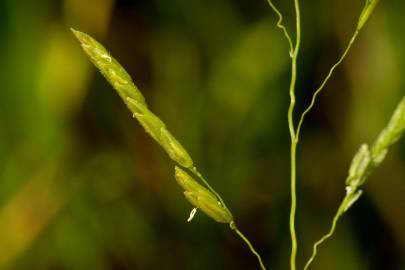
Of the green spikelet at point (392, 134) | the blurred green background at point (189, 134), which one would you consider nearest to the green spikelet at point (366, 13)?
the green spikelet at point (392, 134)

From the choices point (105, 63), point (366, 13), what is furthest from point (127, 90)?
point (366, 13)

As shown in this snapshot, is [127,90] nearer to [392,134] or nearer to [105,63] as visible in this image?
[105,63]

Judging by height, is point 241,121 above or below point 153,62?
below

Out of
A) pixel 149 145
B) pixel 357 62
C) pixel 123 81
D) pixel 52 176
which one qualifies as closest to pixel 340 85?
pixel 357 62

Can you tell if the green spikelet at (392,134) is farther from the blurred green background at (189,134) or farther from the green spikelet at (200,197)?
the blurred green background at (189,134)

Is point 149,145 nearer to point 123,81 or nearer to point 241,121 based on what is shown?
point 241,121

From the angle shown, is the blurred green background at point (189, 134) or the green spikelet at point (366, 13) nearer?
the green spikelet at point (366, 13)

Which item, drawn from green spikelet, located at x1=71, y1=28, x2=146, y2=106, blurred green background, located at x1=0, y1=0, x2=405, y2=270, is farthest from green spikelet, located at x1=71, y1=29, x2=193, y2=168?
blurred green background, located at x1=0, y1=0, x2=405, y2=270

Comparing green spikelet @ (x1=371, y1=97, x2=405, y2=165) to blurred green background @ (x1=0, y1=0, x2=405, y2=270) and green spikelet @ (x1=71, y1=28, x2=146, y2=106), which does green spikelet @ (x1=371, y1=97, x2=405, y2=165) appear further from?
blurred green background @ (x1=0, y1=0, x2=405, y2=270)

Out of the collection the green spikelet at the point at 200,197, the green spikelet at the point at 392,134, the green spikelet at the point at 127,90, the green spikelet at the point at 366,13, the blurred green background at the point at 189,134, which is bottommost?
the blurred green background at the point at 189,134
